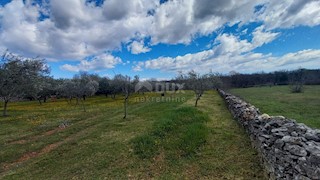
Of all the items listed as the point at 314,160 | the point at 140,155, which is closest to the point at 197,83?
the point at 140,155

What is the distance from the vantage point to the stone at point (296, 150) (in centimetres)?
655

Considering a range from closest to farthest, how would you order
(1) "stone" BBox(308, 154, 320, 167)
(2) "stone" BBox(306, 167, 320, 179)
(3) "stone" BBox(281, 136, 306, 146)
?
(2) "stone" BBox(306, 167, 320, 179), (1) "stone" BBox(308, 154, 320, 167), (3) "stone" BBox(281, 136, 306, 146)

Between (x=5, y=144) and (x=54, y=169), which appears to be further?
(x=5, y=144)

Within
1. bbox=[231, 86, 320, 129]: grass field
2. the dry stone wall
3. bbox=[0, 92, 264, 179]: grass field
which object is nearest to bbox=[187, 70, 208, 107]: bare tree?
bbox=[231, 86, 320, 129]: grass field

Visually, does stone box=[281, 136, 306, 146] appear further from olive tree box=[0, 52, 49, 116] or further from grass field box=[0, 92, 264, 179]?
olive tree box=[0, 52, 49, 116]

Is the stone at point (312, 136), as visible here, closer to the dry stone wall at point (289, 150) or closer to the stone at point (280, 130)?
the dry stone wall at point (289, 150)

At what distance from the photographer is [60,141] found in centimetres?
1781

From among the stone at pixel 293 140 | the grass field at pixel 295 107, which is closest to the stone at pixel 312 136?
the stone at pixel 293 140

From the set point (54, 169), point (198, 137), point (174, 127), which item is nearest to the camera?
point (54, 169)

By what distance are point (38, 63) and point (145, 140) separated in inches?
1042

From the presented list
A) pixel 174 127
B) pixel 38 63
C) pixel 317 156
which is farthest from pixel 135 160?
pixel 38 63

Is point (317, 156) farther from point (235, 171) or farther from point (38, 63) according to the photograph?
point (38, 63)

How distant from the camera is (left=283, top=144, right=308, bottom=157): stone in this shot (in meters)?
6.55

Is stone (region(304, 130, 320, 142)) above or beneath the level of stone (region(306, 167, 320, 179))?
above
